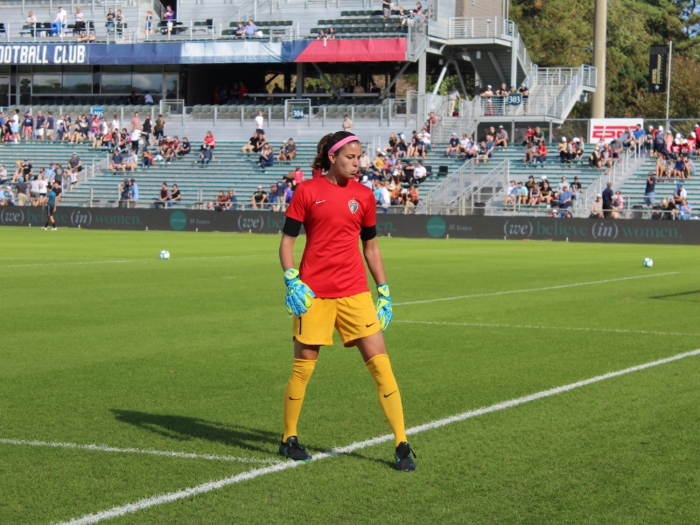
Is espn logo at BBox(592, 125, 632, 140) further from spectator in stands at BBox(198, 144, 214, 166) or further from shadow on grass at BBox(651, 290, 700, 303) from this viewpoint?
shadow on grass at BBox(651, 290, 700, 303)

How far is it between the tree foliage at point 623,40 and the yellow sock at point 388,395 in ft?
238

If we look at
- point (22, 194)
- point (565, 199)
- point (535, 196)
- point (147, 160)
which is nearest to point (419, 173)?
point (535, 196)

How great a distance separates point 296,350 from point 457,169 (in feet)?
127

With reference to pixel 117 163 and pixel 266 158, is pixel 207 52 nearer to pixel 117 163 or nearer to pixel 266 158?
pixel 117 163

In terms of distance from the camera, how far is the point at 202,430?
696 cm

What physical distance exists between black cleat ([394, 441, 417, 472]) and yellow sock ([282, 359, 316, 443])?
0.70 m

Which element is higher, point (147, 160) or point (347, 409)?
point (147, 160)

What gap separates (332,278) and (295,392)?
30.0 inches

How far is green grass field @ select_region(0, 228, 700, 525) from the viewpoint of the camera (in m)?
5.34

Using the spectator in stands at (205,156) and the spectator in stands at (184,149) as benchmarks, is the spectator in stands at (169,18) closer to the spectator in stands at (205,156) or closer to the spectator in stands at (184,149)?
the spectator in stands at (184,149)

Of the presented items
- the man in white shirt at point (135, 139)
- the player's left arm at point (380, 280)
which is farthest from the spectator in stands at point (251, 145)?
the player's left arm at point (380, 280)

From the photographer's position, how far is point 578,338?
38.3 feet

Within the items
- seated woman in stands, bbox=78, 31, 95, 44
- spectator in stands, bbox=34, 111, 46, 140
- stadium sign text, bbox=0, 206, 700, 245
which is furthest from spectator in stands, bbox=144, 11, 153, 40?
stadium sign text, bbox=0, 206, 700, 245

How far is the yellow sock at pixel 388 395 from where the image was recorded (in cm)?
608
